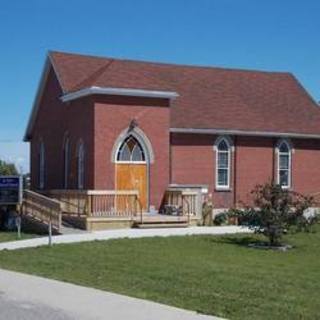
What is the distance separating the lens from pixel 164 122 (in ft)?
101

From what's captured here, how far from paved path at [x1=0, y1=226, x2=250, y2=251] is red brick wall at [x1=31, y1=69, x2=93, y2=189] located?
16.2 feet

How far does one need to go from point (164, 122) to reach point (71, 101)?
4.22 meters

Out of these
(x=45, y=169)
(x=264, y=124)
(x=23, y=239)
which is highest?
(x=264, y=124)

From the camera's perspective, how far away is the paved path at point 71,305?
419 inches

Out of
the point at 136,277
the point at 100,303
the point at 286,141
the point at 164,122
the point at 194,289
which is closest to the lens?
the point at 100,303

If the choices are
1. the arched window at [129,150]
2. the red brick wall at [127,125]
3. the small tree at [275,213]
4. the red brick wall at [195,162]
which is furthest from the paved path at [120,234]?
the red brick wall at [195,162]

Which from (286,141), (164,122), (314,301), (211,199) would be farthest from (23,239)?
(286,141)

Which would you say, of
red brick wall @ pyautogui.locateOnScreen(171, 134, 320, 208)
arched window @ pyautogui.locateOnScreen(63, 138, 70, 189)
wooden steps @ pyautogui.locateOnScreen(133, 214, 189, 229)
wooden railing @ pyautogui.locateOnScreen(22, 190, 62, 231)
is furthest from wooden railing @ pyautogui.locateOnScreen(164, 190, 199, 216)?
arched window @ pyautogui.locateOnScreen(63, 138, 70, 189)

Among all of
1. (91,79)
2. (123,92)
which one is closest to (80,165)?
(91,79)

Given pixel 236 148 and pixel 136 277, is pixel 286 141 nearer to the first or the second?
pixel 236 148

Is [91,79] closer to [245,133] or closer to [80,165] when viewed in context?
[80,165]

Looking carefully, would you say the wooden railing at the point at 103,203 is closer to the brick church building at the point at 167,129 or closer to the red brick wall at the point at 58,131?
the brick church building at the point at 167,129

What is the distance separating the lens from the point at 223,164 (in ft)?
112

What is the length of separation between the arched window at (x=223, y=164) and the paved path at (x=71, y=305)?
20.4m
